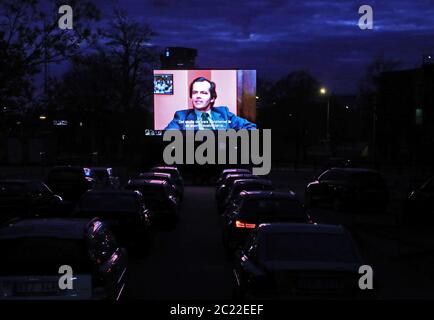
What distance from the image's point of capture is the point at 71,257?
848 centimetres

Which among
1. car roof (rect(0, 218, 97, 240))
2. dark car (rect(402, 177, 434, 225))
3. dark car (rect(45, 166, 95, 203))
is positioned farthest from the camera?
dark car (rect(45, 166, 95, 203))

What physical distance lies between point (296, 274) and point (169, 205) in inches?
534

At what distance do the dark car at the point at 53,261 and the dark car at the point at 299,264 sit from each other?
1703mm

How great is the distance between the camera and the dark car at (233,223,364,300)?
8500 mm

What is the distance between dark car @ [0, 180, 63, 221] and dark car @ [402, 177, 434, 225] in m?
10.1

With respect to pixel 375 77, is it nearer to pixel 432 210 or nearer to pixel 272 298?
pixel 432 210

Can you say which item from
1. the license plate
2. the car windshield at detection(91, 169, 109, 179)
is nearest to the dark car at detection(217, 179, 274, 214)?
the car windshield at detection(91, 169, 109, 179)

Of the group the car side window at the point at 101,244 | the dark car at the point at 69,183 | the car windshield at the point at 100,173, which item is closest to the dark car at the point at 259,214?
the car side window at the point at 101,244

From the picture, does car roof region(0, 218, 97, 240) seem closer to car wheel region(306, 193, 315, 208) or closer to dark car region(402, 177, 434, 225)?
dark car region(402, 177, 434, 225)

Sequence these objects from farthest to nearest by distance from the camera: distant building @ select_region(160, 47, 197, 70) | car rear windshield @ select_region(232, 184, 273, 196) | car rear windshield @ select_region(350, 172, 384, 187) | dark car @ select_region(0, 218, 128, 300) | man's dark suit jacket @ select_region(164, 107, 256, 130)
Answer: distant building @ select_region(160, 47, 197, 70)
man's dark suit jacket @ select_region(164, 107, 256, 130)
car rear windshield @ select_region(350, 172, 384, 187)
car rear windshield @ select_region(232, 184, 273, 196)
dark car @ select_region(0, 218, 128, 300)

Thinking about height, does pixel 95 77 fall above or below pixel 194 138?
above

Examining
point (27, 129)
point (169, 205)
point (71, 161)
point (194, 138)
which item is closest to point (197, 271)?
point (169, 205)

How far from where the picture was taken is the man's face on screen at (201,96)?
171 feet

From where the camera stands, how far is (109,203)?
16172 millimetres
